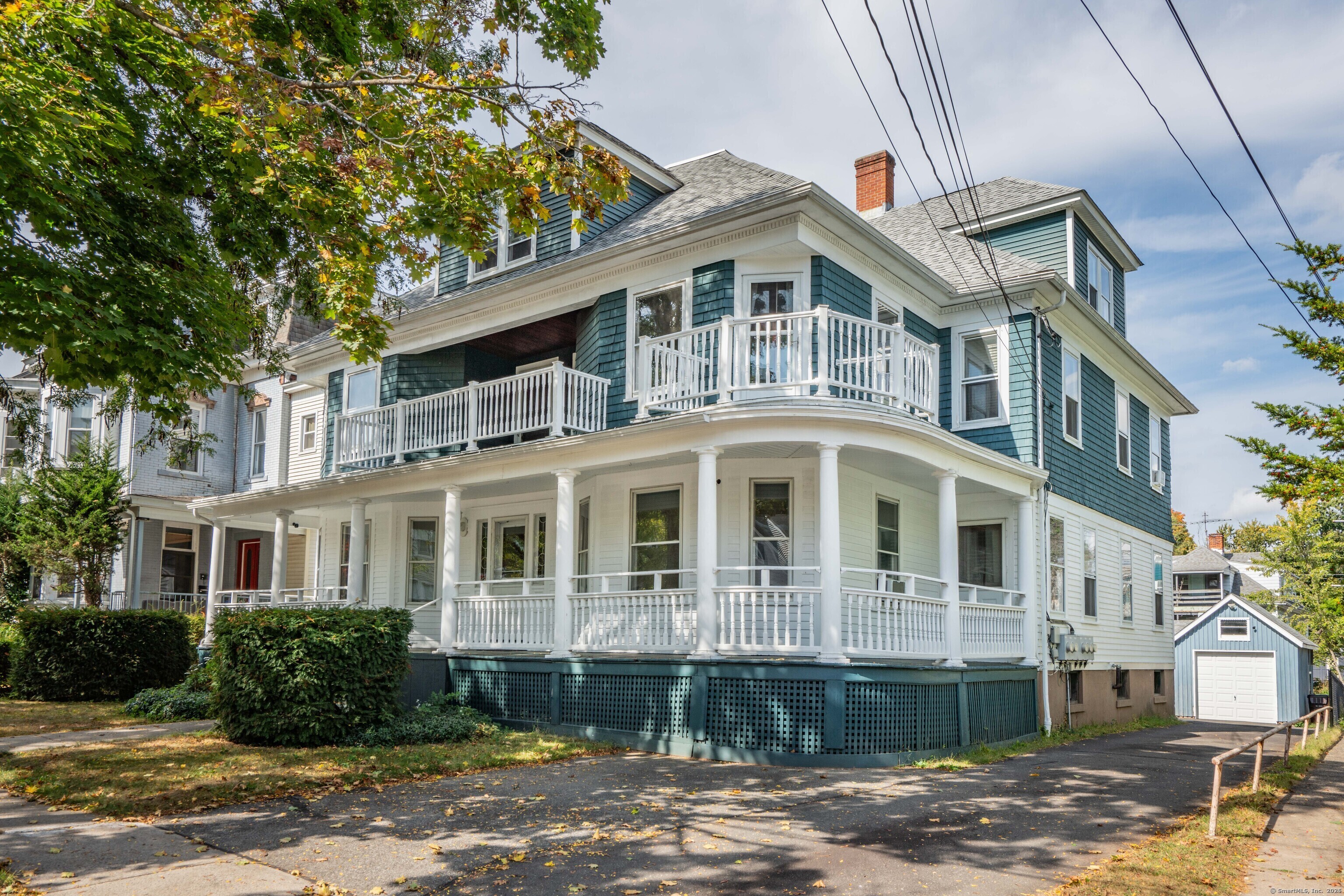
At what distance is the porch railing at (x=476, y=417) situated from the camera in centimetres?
1479

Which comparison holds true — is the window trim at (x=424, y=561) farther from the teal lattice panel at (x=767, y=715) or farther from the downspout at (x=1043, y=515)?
the downspout at (x=1043, y=515)

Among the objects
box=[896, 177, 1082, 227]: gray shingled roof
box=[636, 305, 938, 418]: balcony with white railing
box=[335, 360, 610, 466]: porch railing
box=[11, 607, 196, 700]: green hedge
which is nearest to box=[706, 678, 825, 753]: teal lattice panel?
box=[636, 305, 938, 418]: balcony with white railing

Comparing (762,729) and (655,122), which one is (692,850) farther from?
(655,122)

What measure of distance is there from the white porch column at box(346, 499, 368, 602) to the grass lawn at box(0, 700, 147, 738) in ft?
12.4

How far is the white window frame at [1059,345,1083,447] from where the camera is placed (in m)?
17.5

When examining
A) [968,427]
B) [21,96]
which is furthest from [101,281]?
[968,427]

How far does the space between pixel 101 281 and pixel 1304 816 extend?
11799 mm

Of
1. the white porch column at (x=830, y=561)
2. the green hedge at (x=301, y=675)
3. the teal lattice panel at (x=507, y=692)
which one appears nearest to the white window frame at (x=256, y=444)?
the teal lattice panel at (x=507, y=692)

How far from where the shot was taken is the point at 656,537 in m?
15.1

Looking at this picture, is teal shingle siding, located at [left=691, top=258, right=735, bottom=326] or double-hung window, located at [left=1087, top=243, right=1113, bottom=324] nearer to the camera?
teal shingle siding, located at [left=691, top=258, right=735, bottom=326]

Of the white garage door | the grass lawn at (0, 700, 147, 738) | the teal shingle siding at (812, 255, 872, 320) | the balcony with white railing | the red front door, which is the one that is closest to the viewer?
the balcony with white railing

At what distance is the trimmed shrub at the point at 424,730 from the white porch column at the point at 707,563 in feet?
10.0

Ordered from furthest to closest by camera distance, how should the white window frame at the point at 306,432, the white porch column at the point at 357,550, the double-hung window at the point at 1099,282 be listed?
the white window frame at the point at 306,432 → the double-hung window at the point at 1099,282 → the white porch column at the point at 357,550

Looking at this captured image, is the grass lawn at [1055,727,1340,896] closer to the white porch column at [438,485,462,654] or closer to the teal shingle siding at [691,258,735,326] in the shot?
the teal shingle siding at [691,258,735,326]
